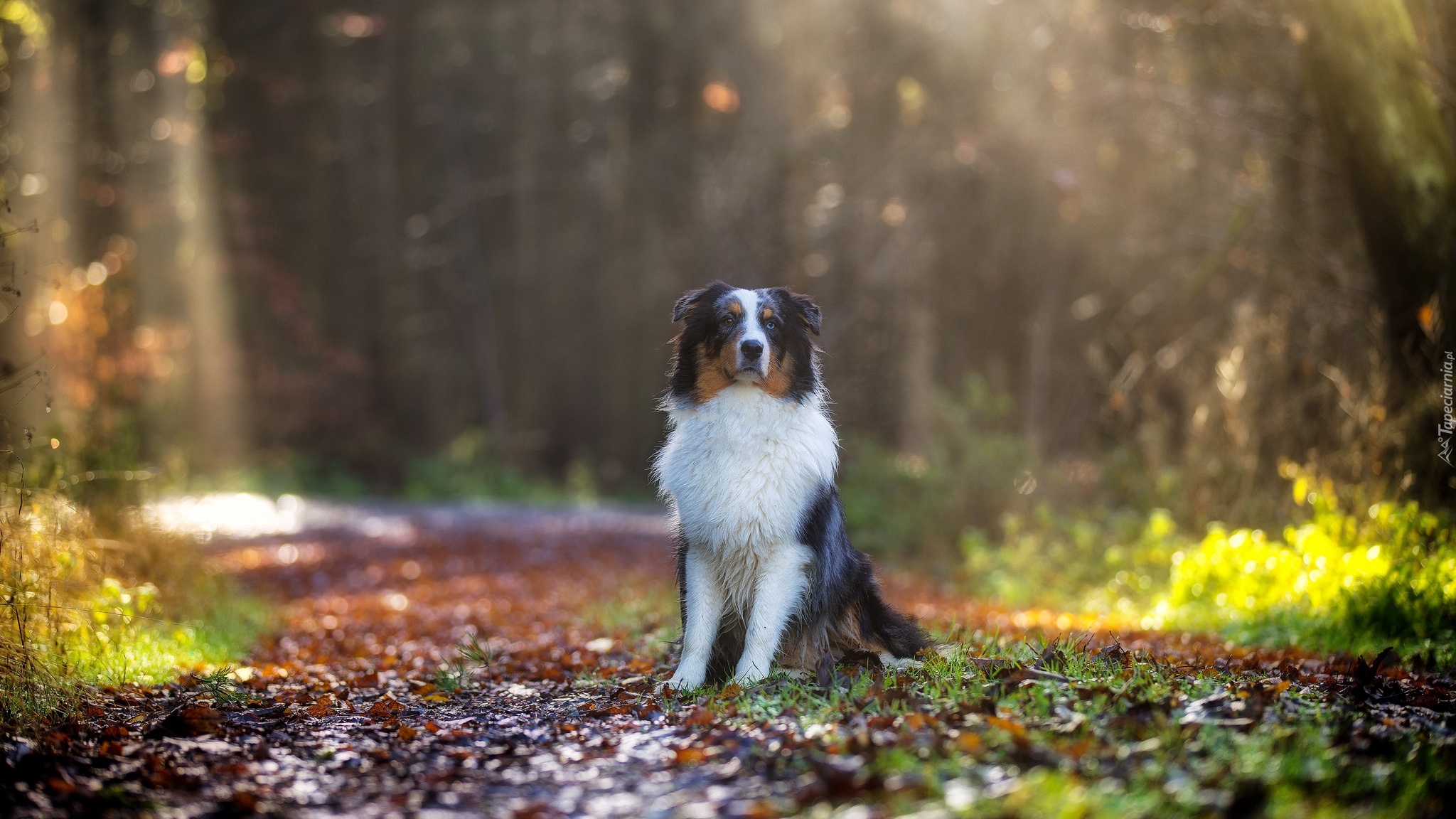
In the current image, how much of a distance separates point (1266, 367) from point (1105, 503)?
2.46 m

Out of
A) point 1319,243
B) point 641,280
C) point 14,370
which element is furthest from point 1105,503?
point 641,280

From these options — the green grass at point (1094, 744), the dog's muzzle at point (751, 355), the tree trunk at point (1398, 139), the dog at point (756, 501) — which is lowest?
the green grass at point (1094, 744)

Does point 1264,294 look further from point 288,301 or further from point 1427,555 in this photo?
point 288,301

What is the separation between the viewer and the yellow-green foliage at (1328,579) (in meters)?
6.02

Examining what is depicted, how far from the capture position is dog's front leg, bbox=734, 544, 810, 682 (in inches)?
186

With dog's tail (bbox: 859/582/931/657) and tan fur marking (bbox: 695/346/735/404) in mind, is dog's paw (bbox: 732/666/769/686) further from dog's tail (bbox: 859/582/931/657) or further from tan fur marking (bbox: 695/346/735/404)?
tan fur marking (bbox: 695/346/735/404)

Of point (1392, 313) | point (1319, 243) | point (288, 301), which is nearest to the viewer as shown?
point (1392, 313)

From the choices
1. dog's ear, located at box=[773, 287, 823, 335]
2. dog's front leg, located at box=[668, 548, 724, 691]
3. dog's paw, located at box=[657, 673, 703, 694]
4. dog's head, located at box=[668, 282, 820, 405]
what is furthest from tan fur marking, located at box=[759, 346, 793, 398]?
dog's paw, located at box=[657, 673, 703, 694]

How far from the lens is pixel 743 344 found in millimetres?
4750

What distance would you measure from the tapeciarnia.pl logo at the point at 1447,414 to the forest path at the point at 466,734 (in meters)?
2.20

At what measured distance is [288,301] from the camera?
2169 cm

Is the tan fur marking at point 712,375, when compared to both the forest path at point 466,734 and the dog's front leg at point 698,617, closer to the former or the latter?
the dog's front leg at point 698,617

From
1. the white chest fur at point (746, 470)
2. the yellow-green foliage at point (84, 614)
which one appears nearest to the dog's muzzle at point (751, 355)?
the white chest fur at point (746, 470)

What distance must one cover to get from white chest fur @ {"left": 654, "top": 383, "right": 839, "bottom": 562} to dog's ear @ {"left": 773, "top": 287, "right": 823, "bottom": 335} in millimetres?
420
